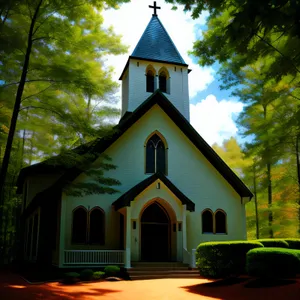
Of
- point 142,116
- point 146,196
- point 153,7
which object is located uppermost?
point 153,7

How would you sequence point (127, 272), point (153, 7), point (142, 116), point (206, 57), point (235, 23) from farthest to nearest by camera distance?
1. point (153, 7)
2. point (142, 116)
3. point (127, 272)
4. point (206, 57)
5. point (235, 23)

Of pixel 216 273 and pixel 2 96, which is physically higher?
pixel 2 96

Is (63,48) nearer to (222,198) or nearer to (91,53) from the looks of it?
(91,53)

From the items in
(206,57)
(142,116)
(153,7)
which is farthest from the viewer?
(153,7)

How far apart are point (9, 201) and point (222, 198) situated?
60.7 ft

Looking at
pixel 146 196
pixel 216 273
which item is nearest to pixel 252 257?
pixel 216 273

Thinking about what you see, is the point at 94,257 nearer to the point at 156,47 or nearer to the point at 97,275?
the point at 97,275

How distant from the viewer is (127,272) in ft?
51.1

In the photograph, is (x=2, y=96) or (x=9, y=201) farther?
(x=9, y=201)

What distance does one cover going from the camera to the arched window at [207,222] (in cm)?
2019

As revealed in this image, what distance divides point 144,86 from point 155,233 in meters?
9.94

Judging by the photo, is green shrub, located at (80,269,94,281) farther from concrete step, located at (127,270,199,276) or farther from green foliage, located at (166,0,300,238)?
green foliage, located at (166,0,300,238)

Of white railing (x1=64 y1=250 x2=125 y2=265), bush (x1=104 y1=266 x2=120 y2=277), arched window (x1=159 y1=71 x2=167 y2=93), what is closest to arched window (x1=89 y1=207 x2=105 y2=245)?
white railing (x1=64 y1=250 x2=125 y2=265)

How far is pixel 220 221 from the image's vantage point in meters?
20.6
